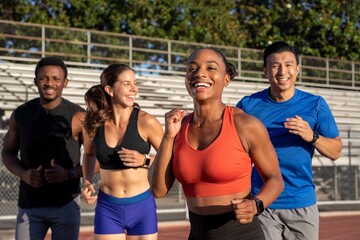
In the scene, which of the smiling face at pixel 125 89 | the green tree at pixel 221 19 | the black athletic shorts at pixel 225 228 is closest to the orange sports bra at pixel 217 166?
the black athletic shorts at pixel 225 228

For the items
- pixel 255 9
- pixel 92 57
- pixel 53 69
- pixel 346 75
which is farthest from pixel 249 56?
pixel 53 69

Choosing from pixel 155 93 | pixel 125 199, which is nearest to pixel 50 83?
pixel 125 199

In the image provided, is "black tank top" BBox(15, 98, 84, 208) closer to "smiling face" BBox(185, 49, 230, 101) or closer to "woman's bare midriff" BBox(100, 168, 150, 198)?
"woman's bare midriff" BBox(100, 168, 150, 198)

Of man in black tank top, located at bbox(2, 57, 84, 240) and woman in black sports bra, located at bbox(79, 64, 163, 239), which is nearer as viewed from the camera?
woman in black sports bra, located at bbox(79, 64, 163, 239)

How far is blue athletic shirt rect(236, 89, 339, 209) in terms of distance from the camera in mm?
5152

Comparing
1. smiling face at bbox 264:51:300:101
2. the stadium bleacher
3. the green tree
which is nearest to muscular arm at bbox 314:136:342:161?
smiling face at bbox 264:51:300:101

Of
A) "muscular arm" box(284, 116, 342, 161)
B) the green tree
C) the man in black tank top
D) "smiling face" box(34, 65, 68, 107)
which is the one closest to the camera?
"muscular arm" box(284, 116, 342, 161)

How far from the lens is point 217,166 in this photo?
3.79 m

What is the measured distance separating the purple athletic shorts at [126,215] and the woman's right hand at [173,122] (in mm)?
1769

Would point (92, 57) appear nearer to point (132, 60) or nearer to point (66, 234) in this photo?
point (132, 60)

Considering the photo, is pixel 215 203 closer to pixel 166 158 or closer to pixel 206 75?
pixel 166 158

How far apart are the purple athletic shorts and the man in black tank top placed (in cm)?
27

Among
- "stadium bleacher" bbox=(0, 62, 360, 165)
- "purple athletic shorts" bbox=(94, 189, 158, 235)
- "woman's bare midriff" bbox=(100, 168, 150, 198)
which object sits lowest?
"purple athletic shorts" bbox=(94, 189, 158, 235)

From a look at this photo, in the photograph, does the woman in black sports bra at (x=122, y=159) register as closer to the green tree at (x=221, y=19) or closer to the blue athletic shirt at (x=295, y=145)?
the blue athletic shirt at (x=295, y=145)
